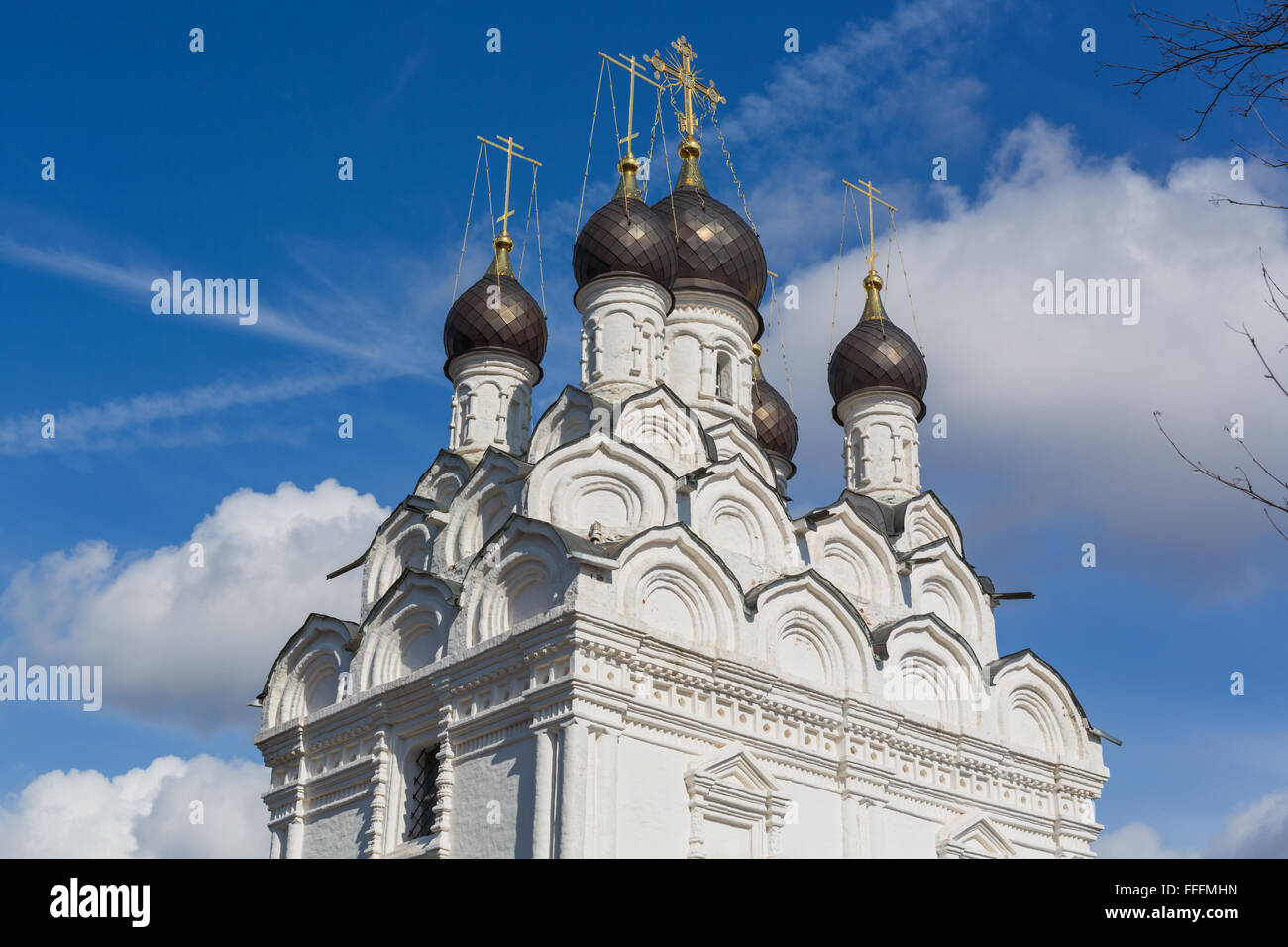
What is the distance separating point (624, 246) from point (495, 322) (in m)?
2.16

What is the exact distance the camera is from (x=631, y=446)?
39.1 ft

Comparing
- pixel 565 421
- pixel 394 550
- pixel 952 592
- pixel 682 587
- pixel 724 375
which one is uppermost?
pixel 724 375

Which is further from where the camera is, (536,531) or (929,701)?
(929,701)

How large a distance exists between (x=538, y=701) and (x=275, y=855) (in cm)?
355

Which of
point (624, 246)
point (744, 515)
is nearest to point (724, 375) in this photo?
point (624, 246)

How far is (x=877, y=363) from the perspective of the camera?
15359 millimetres

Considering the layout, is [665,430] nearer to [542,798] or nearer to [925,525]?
[925,525]

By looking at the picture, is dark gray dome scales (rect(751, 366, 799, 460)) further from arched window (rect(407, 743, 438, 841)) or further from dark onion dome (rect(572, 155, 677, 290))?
arched window (rect(407, 743, 438, 841))

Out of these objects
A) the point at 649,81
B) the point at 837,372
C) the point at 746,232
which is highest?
the point at 649,81

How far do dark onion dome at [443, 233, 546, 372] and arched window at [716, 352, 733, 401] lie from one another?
2.14 m

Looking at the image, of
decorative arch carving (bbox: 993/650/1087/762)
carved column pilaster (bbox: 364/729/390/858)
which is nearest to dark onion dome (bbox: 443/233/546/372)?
carved column pilaster (bbox: 364/729/390/858)
